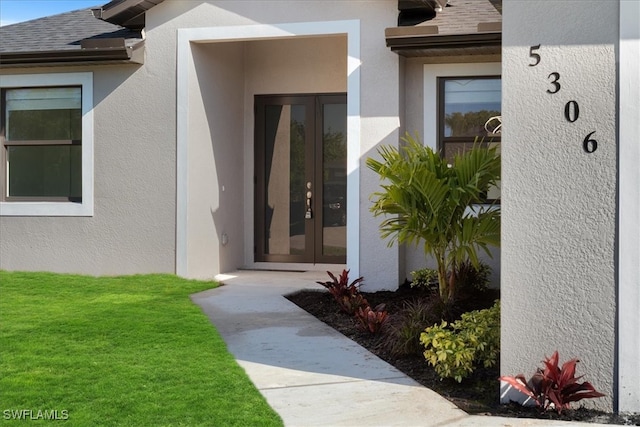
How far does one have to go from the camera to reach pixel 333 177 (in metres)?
12.7

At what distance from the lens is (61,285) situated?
10.3 meters

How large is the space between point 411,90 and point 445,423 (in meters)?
6.56

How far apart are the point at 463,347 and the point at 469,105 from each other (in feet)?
17.5

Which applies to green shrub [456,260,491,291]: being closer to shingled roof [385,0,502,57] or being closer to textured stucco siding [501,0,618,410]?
shingled roof [385,0,502,57]

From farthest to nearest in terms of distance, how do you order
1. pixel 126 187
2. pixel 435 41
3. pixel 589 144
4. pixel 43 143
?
pixel 43 143 → pixel 126 187 → pixel 435 41 → pixel 589 144

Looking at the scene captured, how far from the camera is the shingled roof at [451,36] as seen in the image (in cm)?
939

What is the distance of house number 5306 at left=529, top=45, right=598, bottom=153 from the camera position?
509 centimetres

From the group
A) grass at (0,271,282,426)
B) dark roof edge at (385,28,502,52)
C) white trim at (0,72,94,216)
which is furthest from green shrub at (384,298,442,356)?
white trim at (0,72,94,216)

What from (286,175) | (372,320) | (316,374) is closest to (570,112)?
(316,374)

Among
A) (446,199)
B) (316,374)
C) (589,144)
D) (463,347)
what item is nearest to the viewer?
(589,144)

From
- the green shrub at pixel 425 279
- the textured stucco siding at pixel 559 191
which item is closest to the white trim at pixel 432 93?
the green shrub at pixel 425 279

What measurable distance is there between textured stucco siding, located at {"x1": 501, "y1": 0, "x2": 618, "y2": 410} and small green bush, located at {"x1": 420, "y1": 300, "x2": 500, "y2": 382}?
48 cm

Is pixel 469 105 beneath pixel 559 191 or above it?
above

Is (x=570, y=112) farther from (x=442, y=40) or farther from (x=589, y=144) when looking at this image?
(x=442, y=40)
